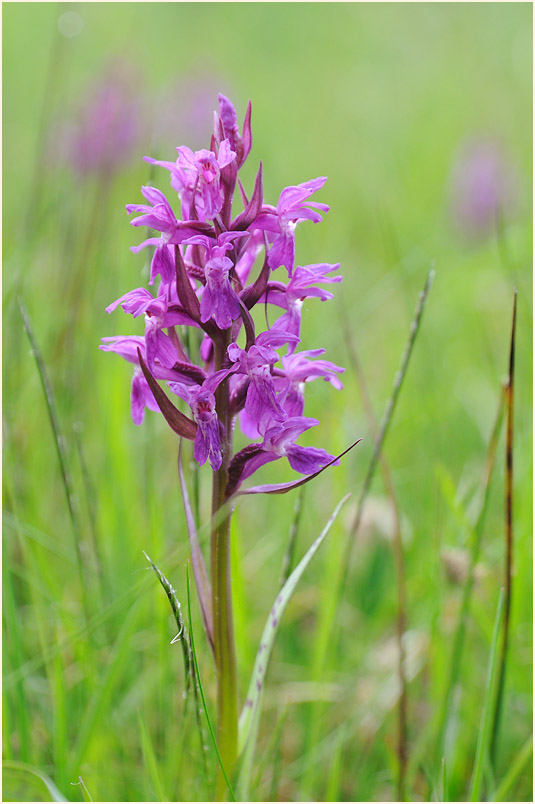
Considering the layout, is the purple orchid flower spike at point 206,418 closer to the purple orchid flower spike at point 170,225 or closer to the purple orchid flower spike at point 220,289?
the purple orchid flower spike at point 220,289

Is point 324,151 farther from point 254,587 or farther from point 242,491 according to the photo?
point 242,491

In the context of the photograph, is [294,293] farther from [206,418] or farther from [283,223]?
[206,418]

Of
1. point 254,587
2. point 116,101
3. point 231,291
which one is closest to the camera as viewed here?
point 231,291

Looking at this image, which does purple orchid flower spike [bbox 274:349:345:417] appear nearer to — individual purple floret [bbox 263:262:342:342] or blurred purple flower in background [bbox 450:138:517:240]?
individual purple floret [bbox 263:262:342:342]

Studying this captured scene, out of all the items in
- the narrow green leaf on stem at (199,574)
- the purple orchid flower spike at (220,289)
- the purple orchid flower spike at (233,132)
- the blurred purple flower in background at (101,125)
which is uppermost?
the blurred purple flower in background at (101,125)

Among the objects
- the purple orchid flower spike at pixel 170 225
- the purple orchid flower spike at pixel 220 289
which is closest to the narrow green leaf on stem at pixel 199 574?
the purple orchid flower spike at pixel 220 289

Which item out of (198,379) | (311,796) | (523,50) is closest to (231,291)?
(198,379)

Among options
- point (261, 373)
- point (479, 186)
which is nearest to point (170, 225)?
point (261, 373)
